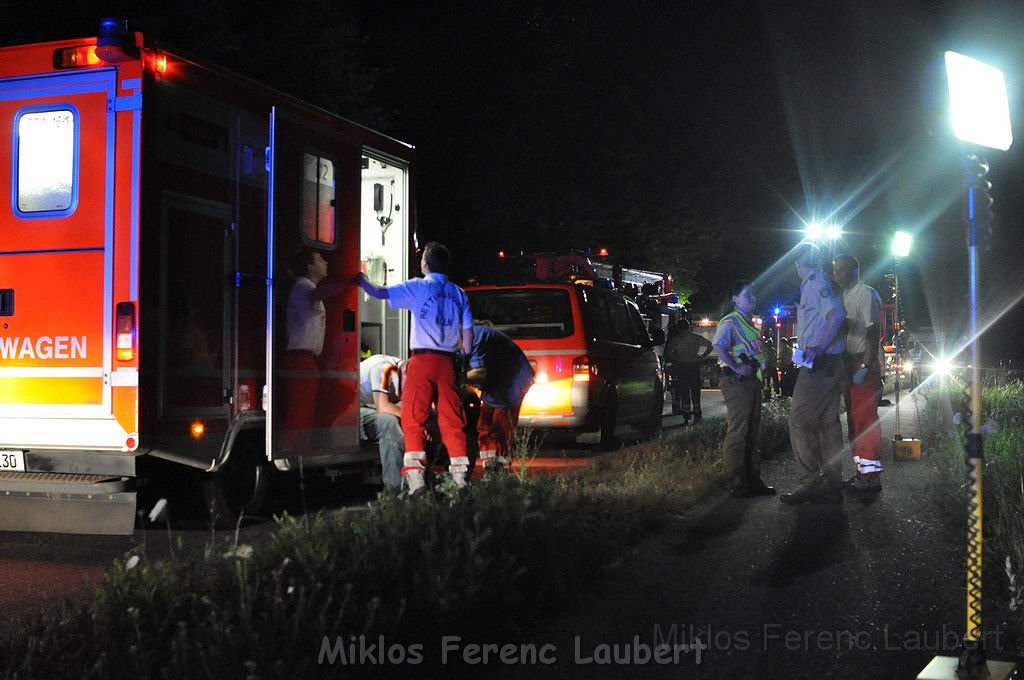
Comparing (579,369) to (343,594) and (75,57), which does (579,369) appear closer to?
(75,57)

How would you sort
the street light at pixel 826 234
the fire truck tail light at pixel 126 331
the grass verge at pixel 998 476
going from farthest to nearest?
the street light at pixel 826 234
the fire truck tail light at pixel 126 331
the grass verge at pixel 998 476

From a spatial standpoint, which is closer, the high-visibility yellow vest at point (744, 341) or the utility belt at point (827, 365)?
the utility belt at point (827, 365)

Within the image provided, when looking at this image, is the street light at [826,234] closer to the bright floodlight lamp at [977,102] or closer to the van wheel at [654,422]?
the van wheel at [654,422]

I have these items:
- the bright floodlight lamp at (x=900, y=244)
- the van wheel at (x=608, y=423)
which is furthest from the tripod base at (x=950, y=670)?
the bright floodlight lamp at (x=900, y=244)

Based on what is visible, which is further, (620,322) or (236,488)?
(620,322)

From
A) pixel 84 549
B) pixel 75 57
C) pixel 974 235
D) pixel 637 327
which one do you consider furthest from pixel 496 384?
pixel 637 327

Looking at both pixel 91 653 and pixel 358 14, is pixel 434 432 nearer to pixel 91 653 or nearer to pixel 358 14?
pixel 91 653

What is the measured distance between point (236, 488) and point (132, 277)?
6.15 ft

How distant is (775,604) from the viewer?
18.8ft

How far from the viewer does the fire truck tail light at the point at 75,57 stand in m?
7.09

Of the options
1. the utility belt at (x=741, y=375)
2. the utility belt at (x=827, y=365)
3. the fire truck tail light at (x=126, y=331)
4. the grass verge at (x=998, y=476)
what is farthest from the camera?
the utility belt at (x=741, y=375)

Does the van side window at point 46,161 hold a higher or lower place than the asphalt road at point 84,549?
higher

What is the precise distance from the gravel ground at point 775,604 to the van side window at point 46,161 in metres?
4.06

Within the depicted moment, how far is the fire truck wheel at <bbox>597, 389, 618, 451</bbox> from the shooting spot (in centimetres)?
1270
